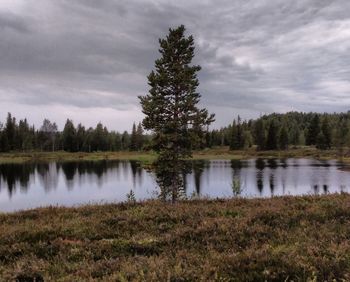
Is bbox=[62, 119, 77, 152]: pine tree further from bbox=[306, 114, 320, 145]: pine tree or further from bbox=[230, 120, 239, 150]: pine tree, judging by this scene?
bbox=[306, 114, 320, 145]: pine tree

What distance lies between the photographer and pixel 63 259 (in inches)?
293

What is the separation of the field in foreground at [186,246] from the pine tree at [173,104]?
10760 mm

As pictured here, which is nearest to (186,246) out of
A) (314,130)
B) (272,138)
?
(272,138)

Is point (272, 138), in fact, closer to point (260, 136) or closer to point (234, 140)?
point (260, 136)

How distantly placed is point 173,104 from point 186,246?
16198 mm

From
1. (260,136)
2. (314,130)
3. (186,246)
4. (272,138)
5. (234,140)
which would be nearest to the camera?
(186,246)

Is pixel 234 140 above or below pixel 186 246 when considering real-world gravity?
above

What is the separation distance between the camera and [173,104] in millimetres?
23812

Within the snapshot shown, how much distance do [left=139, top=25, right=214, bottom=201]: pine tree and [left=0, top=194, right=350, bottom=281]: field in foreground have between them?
10.8 meters

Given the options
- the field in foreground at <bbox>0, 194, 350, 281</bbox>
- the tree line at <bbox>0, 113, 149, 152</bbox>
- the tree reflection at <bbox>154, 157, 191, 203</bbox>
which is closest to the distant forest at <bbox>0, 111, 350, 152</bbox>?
the tree line at <bbox>0, 113, 149, 152</bbox>

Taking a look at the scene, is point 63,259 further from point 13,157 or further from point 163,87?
point 13,157

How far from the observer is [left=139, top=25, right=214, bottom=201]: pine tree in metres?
23.4

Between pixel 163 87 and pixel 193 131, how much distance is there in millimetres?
3335

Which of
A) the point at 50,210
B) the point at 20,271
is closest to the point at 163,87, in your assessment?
the point at 50,210
